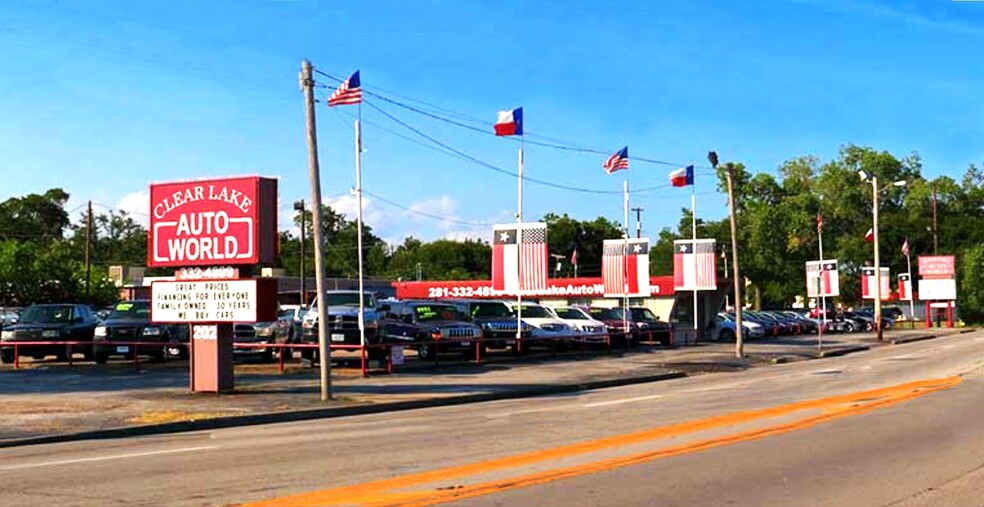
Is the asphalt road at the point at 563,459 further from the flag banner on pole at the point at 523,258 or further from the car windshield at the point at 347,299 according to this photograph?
the flag banner on pole at the point at 523,258

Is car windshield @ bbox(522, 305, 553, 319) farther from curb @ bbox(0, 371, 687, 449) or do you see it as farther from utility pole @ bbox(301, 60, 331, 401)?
utility pole @ bbox(301, 60, 331, 401)

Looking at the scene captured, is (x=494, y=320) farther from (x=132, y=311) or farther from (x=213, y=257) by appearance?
(x=213, y=257)

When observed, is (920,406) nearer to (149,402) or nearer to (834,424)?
(834,424)

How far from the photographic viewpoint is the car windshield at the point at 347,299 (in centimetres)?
2933

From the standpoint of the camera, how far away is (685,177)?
41.4 m

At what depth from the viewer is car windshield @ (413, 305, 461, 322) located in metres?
31.7

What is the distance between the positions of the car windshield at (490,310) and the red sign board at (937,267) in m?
51.9

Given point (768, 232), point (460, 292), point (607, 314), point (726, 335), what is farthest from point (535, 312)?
point (768, 232)

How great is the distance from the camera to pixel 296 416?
1817 cm

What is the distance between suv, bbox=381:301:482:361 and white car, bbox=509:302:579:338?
4.33m

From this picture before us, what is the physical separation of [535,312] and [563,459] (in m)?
26.9

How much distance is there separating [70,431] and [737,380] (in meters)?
16.6

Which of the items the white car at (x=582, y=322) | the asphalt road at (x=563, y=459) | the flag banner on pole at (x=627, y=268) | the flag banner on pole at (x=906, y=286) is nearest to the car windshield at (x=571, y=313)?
the white car at (x=582, y=322)

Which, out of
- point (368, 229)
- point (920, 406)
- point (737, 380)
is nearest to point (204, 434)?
point (920, 406)
